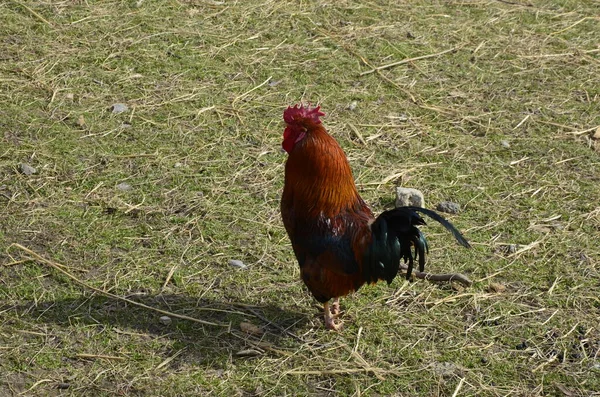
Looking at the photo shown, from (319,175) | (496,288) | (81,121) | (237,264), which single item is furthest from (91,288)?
(496,288)

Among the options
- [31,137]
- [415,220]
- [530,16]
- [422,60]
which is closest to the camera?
[415,220]

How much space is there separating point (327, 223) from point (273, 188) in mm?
1426

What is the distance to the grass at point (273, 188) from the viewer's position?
4172 millimetres

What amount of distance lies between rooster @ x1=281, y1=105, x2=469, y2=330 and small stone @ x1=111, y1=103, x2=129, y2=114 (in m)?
2.37

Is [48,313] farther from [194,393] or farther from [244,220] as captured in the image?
[244,220]

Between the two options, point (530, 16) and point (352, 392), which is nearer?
point (352, 392)

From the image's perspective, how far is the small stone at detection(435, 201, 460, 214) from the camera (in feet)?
17.6

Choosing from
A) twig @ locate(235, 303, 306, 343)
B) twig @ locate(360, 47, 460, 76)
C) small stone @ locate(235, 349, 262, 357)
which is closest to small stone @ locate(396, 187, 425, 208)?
twig @ locate(235, 303, 306, 343)

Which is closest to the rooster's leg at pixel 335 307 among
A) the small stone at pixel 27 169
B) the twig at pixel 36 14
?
the small stone at pixel 27 169

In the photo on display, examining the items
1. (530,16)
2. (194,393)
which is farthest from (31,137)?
(530,16)

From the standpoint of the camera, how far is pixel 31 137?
5879 millimetres

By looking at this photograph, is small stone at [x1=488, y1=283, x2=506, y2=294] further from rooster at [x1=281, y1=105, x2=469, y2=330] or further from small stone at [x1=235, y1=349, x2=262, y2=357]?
small stone at [x1=235, y1=349, x2=262, y2=357]

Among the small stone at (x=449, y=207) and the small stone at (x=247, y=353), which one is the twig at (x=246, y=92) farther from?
the small stone at (x=247, y=353)

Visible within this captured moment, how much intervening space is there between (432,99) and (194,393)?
3.62m
